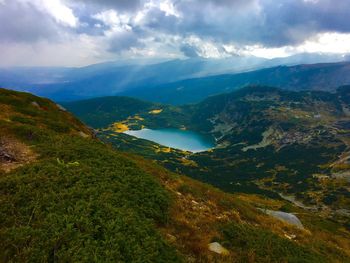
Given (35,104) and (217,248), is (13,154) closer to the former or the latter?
(217,248)

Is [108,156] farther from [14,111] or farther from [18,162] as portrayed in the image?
[14,111]

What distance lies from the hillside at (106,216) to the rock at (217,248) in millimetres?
307

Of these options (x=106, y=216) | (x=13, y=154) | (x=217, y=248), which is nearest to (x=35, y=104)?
(x=13, y=154)

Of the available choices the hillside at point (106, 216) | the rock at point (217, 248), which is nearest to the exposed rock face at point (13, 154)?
the hillside at point (106, 216)

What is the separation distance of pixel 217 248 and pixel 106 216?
A: 7620mm

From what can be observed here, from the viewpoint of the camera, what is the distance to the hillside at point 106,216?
1427 centimetres

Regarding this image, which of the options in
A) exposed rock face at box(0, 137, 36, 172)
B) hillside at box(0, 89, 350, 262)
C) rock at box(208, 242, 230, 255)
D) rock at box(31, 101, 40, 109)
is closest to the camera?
hillside at box(0, 89, 350, 262)

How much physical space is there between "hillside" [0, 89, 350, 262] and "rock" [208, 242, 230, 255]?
1.01ft

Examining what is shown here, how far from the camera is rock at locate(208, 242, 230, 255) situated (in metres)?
19.0

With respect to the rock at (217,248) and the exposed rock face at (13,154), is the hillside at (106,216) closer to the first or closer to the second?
the exposed rock face at (13,154)

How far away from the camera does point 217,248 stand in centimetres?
1955

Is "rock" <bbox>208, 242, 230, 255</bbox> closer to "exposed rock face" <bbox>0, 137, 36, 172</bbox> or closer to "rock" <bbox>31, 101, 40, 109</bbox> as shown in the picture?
"exposed rock face" <bbox>0, 137, 36, 172</bbox>

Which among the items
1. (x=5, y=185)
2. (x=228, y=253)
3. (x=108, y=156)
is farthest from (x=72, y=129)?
(x=228, y=253)

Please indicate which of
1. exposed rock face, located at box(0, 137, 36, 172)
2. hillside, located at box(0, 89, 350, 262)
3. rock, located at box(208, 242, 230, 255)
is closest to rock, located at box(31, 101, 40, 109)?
hillside, located at box(0, 89, 350, 262)
